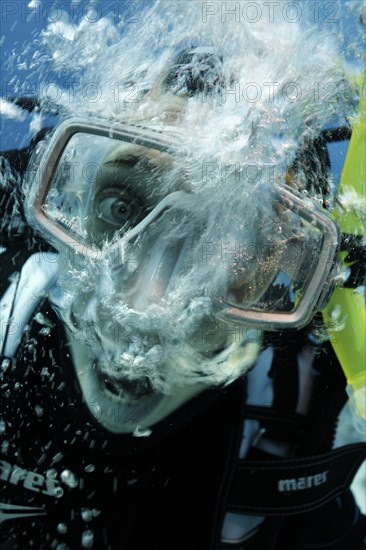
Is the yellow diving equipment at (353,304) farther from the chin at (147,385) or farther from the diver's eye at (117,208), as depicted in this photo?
the diver's eye at (117,208)

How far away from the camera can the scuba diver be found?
35.2 inches

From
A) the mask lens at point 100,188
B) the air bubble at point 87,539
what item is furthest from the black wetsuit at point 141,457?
the mask lens at point 100,188

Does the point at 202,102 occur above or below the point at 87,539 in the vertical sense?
above

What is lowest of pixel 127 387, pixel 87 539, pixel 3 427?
pixel 87 539

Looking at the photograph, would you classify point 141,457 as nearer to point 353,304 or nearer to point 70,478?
point 70,478

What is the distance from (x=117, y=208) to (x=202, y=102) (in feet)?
0.62

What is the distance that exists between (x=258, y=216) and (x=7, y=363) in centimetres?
47

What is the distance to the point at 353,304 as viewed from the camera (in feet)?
3.21

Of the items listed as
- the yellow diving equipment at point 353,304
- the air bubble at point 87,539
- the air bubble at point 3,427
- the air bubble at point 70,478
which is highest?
the yellow diving equipment at point 353,304

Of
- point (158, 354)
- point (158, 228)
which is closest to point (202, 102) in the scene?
point (158, 228)

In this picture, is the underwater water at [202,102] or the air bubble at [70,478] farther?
the air bubble at [70,478]

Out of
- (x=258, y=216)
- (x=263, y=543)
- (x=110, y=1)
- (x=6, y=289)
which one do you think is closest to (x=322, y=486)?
(x=263, y=543)

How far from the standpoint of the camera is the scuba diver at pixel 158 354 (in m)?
0.89

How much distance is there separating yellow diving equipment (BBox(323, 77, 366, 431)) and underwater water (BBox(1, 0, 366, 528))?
0.08 ft
